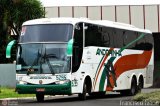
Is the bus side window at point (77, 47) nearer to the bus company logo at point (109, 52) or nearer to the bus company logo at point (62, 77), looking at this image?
the bus company logo at point (62, 77)

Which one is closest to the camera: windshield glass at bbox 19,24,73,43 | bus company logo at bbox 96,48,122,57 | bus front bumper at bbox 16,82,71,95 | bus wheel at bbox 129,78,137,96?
bus front bumper at bbox 16,82,71,95

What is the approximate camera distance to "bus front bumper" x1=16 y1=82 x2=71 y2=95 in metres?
23.4

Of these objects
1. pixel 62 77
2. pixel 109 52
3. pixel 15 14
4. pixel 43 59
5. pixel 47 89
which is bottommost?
pixel 47 89

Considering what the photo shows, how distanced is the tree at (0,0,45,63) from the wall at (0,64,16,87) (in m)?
7.02

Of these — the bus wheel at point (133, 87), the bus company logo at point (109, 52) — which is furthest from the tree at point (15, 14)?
the bus company logo at point (109, 52)

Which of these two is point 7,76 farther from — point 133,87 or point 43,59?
point 43,59

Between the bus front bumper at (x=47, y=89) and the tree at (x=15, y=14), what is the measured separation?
2603 centimetres

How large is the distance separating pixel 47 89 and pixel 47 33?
96.6 inches

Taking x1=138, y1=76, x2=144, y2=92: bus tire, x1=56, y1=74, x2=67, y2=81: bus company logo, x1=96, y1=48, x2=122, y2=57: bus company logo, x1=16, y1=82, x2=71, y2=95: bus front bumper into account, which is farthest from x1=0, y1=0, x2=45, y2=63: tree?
x1=56, y1=74, x2=67, y2=81: bus company logo

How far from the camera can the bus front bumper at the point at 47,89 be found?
23.4 m

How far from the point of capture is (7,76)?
42562mm

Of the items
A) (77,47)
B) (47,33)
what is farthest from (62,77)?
(47,33)

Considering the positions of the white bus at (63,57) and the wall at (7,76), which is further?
the wall at (7,76)

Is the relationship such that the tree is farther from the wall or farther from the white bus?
the white bus
